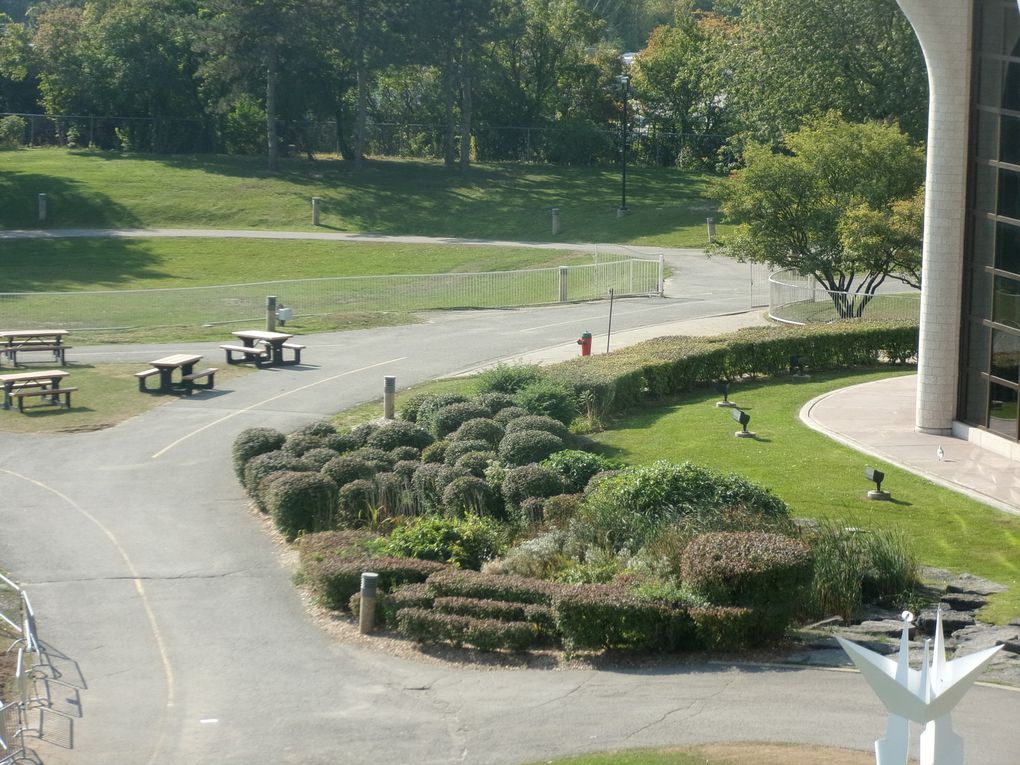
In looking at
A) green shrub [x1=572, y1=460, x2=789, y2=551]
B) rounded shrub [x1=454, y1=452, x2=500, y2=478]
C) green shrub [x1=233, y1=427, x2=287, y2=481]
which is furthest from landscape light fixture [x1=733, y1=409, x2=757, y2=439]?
green shrub [x1=233, y1=427, x2=287, y2=481]

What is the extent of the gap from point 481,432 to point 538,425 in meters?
0.94

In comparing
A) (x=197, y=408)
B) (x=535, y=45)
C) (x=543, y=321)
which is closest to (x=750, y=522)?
(x=197, y=408)

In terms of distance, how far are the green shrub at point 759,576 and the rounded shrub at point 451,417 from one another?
9.24m

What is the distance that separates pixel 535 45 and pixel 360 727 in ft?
206

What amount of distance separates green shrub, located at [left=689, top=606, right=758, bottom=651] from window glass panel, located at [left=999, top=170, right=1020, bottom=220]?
11217 mm

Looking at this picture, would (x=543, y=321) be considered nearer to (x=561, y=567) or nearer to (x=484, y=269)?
(x=484, y=269)

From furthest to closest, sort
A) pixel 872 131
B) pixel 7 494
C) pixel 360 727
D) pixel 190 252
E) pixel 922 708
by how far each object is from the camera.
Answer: pixel 190 252 < pixel 872 131 < pixel 7 494 < pixel 360 727 < pixel 922 708

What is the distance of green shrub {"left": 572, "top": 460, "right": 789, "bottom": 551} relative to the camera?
16.6m

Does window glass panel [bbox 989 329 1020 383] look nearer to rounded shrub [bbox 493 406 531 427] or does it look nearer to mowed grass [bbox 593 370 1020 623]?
mowed grass [bbox 593 370 1020 623]

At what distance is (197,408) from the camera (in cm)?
2802

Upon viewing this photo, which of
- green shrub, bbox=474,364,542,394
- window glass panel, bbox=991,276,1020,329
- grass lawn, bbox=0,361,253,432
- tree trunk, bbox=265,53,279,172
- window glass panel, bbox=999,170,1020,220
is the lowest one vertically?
grass lawn, bbox=0,361,253,432

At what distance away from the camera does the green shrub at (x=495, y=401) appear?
2403 centimetres

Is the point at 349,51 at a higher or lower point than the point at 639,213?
higher

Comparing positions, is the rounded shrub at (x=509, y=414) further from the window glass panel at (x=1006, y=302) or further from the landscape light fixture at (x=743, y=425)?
the window glass panel at (x=1006, y=302)
